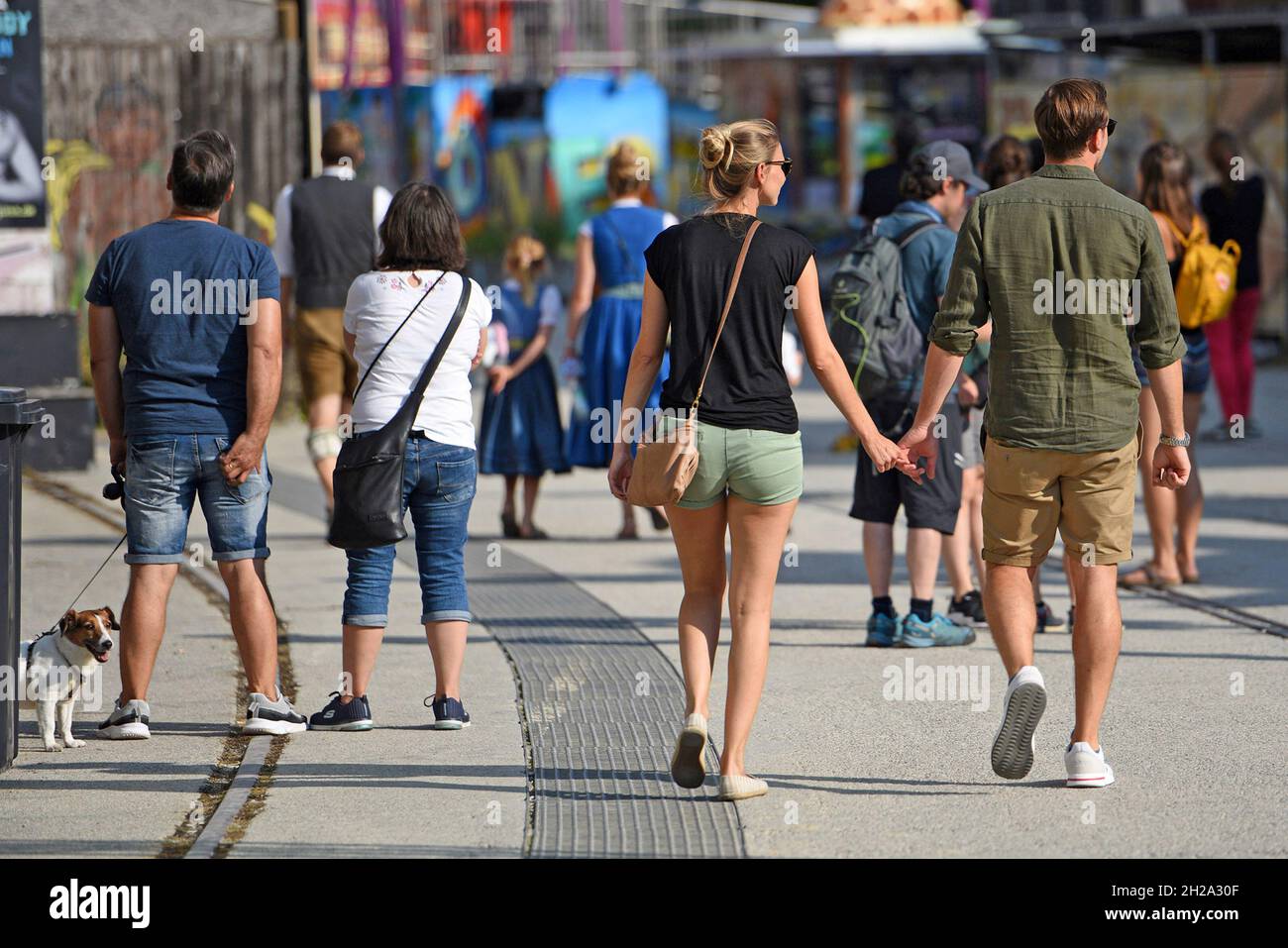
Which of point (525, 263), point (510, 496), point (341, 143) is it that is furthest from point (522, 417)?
point (341, 143)

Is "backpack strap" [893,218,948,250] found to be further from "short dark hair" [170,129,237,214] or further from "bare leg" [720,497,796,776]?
"short dark hair" [170,129,237,214]

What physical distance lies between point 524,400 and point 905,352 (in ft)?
10.7

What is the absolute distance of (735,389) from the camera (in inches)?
202

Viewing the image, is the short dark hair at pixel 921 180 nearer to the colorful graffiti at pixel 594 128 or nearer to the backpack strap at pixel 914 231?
the backpack strap at pixel 914 231

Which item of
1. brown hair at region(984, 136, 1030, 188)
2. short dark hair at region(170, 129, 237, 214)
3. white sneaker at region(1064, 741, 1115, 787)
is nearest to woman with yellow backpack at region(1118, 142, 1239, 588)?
brown hair at region(984, 136, 1030, 188)

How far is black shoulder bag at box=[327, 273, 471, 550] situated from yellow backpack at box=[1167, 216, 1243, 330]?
3.86m

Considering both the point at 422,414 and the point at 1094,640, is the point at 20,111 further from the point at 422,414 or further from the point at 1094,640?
the point at 1094,640

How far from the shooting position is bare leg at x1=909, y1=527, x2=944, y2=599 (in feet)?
Result: 23.9

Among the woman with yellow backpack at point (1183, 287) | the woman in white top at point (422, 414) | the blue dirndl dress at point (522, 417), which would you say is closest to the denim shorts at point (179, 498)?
the woman in white top at point (422, 414)

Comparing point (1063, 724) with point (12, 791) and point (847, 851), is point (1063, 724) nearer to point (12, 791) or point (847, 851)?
point (847, 851)

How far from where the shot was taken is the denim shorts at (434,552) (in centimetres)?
597

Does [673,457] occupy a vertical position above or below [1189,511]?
above

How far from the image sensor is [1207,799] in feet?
17.0
